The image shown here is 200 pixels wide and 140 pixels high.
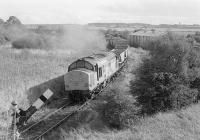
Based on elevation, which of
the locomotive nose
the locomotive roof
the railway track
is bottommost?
the railway track

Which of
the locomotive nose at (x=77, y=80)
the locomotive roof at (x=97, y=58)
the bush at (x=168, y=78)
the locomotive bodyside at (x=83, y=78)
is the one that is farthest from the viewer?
the bush at (x=168, y=78)

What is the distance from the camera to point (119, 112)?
20.0 meters

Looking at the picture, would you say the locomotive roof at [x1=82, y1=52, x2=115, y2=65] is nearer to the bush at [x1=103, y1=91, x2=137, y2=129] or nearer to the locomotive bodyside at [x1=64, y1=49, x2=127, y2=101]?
the locomotive bodyside at [x1=64, y1=49, x2=127, y2=101]

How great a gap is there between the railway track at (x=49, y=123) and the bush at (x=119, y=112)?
2.54 m

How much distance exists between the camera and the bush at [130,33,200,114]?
83.3 feet

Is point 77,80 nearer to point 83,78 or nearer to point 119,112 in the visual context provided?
point 83,78

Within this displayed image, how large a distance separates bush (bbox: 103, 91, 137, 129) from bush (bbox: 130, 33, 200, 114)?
406 centimetres

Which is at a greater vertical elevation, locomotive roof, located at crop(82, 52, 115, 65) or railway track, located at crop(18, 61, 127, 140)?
locomotive roof, located at crop(82, 52, 115, 65)

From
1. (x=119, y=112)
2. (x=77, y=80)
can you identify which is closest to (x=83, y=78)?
(x=77, y=80)

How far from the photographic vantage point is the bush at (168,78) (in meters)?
25.4

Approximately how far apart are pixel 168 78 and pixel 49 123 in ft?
42.6

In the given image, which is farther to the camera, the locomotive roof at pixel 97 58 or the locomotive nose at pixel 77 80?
the locomotive roof at pixel 97 58

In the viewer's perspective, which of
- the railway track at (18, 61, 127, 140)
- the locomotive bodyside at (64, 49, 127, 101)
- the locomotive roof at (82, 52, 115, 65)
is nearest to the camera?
the railway track at (18, 61, 127, 140)

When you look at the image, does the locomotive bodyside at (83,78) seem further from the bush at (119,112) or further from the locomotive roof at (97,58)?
the bush at (119,112)
